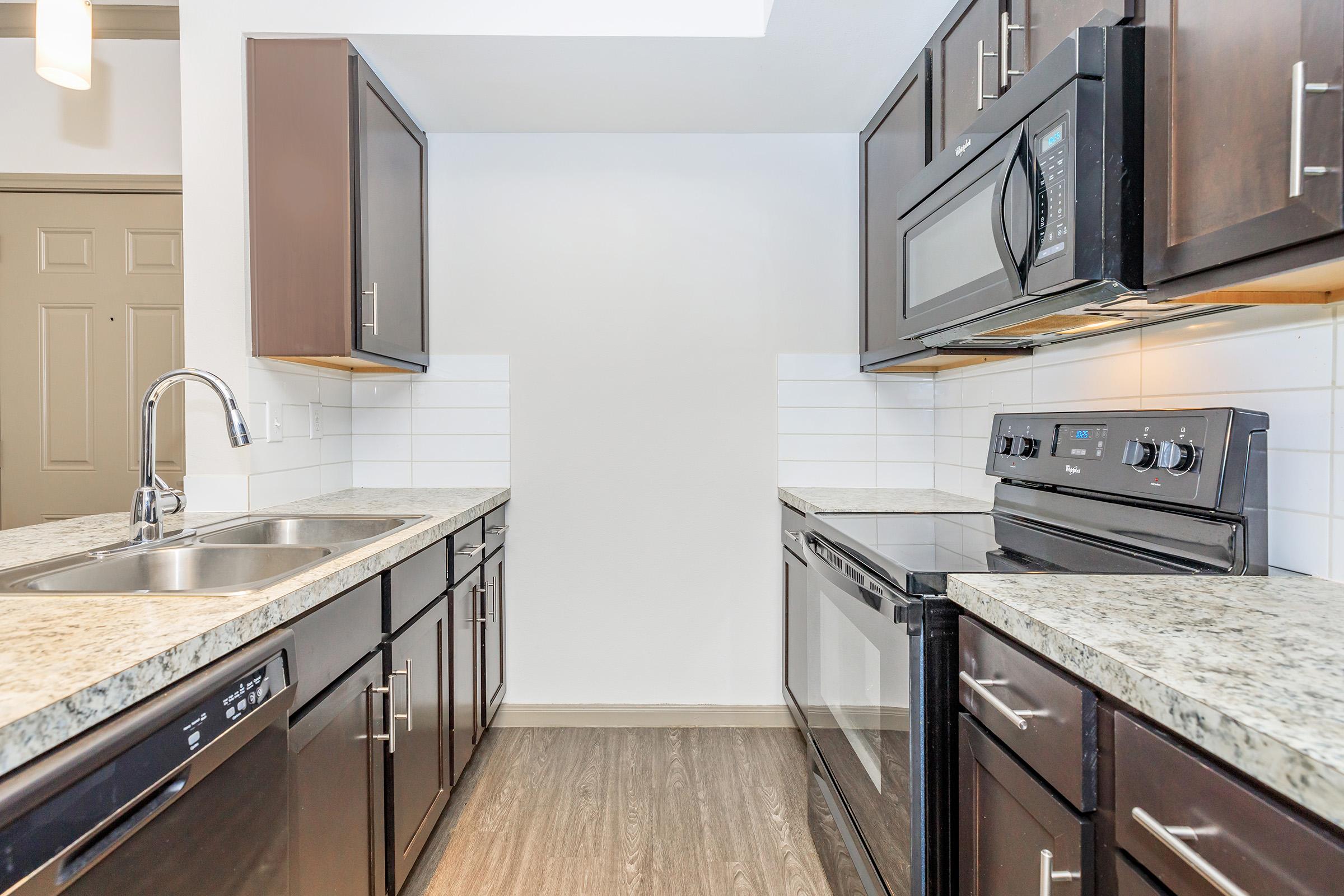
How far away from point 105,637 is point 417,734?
0.96 meters

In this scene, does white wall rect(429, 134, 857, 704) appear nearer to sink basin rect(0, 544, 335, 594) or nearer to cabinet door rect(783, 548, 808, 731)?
cabinet door rect(783, 548, 808, 731)

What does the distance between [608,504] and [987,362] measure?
1.42m

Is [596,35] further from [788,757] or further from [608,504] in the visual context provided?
[788,757]

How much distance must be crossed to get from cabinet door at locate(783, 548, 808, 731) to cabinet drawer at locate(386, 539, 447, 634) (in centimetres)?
106

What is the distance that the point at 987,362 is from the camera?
88.8 inches

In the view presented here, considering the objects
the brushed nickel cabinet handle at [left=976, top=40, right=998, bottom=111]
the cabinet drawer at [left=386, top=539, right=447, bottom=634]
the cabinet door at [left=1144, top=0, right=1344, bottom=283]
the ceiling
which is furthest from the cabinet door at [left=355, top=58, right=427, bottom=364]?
the cabinet door at [left=1144, top=0, right=1344, bottom=283]

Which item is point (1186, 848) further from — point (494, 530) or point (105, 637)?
point (494, 530)

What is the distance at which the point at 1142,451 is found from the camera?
1.30 metres

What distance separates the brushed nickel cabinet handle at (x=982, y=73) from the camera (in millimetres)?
1544

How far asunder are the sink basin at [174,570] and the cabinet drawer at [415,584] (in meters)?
0.16

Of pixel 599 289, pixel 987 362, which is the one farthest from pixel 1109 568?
pixel 599 289

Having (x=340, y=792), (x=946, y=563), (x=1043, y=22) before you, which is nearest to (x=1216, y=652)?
(x=946, y=563)

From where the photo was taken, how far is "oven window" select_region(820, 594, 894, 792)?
1296 mm

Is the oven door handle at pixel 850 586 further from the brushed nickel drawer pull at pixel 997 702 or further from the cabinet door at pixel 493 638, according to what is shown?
the cabinet door at pixel 493 638
